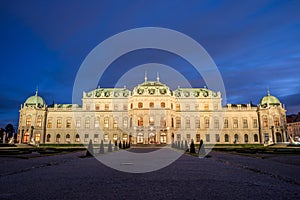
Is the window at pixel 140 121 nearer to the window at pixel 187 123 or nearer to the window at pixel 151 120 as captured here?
the window at pixel 151 120

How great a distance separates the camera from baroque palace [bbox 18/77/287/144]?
64.4 meters

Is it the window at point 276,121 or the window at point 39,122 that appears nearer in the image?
the window at point 276,121

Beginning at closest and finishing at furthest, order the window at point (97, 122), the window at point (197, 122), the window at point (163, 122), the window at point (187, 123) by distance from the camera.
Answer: the window at point (163, 122) → the window at point (187, 123) → the window at point (197, 122) → the window at point (97, 122)

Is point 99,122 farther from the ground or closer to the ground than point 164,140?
farther from the ground

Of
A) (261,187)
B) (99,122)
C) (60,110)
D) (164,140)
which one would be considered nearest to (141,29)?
(261,187)

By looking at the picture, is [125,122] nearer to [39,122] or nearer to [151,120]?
[151,120]

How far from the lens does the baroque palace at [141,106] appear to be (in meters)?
64.4

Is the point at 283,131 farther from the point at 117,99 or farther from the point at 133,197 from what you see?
the point at 133,197

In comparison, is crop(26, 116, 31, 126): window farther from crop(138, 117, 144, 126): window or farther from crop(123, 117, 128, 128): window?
crop(138, 117, 144, 126): window

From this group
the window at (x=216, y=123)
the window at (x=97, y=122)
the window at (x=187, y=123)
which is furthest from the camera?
the window at (x=216, y=123)

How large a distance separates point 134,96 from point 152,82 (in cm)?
766

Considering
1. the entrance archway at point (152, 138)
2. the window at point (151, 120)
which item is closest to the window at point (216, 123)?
the window at point (151, 120)

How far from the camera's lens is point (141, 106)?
61.7 metres

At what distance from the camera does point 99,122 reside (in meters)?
66.8
